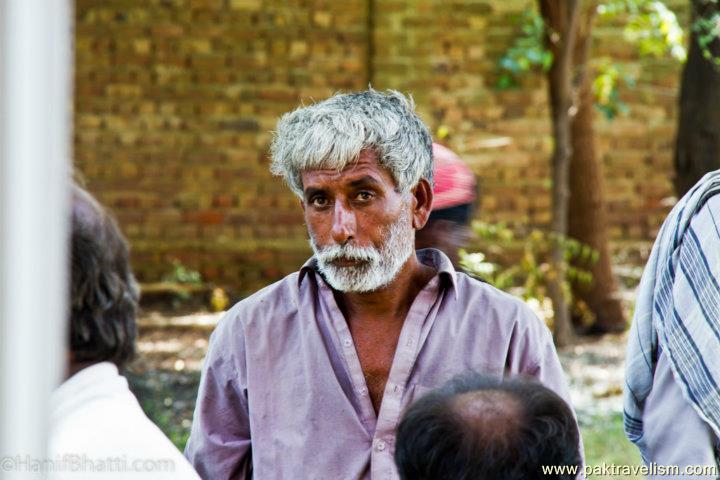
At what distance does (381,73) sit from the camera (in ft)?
29.7

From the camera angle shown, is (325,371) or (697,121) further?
(697,121)

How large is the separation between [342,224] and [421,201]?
29cm

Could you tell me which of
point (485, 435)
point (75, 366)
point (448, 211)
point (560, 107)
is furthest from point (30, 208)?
point (560, 107)

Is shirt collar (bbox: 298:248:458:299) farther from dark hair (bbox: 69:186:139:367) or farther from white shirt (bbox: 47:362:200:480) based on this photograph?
white shirt (bbox: 47:362:200:480)

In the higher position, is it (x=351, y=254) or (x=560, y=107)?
(x=351, y=254)

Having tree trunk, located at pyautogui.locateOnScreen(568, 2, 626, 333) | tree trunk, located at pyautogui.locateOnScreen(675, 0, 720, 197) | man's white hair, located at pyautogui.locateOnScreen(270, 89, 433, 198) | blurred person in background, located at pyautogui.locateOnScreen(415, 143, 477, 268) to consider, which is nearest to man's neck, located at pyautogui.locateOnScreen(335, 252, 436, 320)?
man's white hair, located at pyautogui.locateOnScreen(270, 89, 433, 198)

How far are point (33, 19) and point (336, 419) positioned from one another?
1581 mm

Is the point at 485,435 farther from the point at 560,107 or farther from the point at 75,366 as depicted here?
the point at 560,107

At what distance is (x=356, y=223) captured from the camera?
8.73 ft

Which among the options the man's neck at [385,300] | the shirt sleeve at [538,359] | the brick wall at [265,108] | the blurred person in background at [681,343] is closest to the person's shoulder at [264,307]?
the man's neck at [385,300]

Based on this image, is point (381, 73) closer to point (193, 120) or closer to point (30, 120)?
point (193, 120)

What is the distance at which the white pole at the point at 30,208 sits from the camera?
3.85 ft

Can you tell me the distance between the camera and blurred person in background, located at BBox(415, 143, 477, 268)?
3525 millimetres

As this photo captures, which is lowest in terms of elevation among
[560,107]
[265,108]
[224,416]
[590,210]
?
[590,210]
